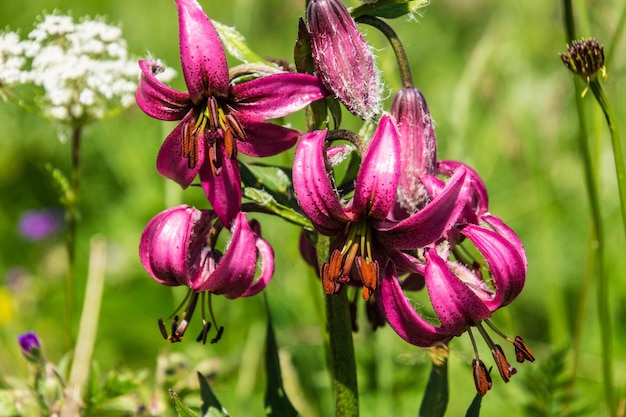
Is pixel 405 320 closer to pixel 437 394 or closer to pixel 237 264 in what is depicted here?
pixel 237 264

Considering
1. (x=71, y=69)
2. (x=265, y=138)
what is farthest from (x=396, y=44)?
(x=71, y=69)

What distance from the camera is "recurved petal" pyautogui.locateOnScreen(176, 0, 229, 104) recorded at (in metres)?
1.25

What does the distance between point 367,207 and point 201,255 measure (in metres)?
0.32

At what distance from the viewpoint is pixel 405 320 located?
4.10 feet

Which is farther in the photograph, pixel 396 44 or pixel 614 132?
pixel 614 132

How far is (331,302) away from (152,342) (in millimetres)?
1580

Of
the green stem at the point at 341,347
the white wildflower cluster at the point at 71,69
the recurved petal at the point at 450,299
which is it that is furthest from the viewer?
the white wildflower cluster at the point at 71,69

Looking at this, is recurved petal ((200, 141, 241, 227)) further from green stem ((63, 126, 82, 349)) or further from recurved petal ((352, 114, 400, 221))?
green stem ((63, 126, 82, 349))

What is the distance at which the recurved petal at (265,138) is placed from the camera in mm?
1321

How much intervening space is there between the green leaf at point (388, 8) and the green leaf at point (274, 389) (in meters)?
0.61

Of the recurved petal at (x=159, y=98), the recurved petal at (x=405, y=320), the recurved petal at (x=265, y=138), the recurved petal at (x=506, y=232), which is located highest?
the recurved petal at (x=159, y=98)

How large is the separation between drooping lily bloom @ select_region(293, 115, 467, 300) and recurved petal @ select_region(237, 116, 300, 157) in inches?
2.8

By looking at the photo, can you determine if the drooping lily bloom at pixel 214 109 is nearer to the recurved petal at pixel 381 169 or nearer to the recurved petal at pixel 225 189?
the recurved petal at pixel 225 189

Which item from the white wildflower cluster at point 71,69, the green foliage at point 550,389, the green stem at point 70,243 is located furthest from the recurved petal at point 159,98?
the green foliage at point 550,389
